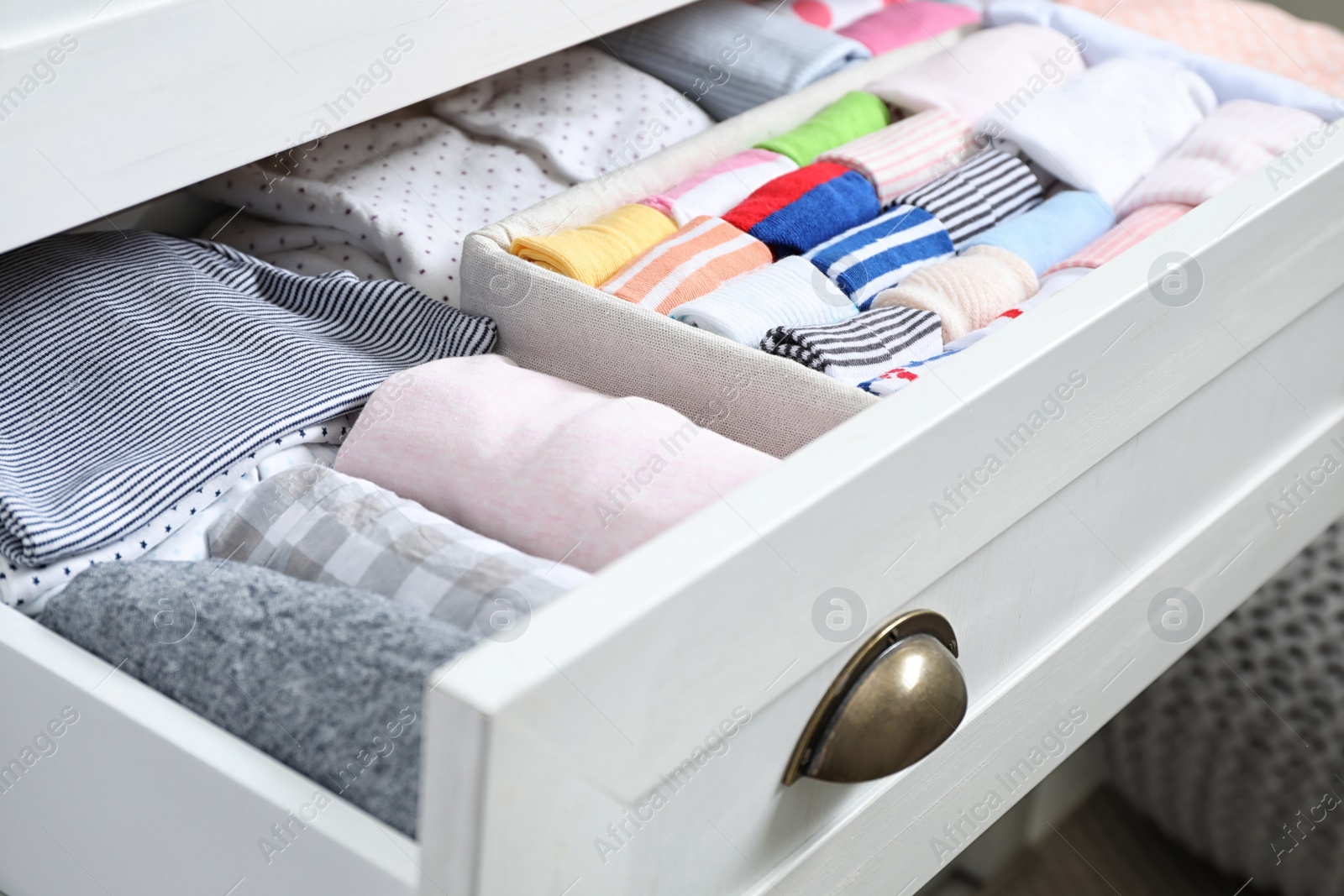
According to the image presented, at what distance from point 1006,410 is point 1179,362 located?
153 millimetres

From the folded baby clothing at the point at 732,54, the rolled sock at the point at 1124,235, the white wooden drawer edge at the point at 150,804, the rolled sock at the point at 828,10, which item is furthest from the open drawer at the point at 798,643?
the rolled sock at the point at 828,10

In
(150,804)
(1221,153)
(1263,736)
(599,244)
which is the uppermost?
(1221,153)

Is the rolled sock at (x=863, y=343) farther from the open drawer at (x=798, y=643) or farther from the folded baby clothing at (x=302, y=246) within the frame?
the folded baby clothing at (x=302, y=246)

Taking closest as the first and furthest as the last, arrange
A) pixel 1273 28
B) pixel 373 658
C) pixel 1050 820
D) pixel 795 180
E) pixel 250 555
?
1. pixel 373 658
2. pixel 250 555
3. pixel 795 180
4. pixel 1273 28
5. pixel 1050 820

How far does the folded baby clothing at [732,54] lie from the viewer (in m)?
0.91

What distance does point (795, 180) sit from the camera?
2.41 feet

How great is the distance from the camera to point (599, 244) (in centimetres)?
67

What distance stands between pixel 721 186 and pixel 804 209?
5cm

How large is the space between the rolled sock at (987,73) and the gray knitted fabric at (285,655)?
0.56 m

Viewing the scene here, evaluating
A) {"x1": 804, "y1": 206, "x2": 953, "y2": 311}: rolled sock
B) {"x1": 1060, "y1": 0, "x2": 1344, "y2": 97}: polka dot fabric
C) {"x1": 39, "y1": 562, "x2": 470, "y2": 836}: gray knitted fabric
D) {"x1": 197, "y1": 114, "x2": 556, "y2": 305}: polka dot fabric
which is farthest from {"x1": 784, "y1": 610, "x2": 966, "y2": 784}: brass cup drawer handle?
{"x1": 1060, "y1": 0, "x2": 1344, "y2": 97}: polka dot fabric

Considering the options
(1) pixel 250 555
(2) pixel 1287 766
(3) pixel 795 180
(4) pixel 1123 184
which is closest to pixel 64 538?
(1) pixel 250 555

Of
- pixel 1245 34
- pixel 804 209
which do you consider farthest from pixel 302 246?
pixel 1245 34

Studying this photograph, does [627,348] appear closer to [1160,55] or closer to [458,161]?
[458,161]

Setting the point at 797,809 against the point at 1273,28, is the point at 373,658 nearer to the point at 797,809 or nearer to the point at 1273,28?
the point at 797,809
